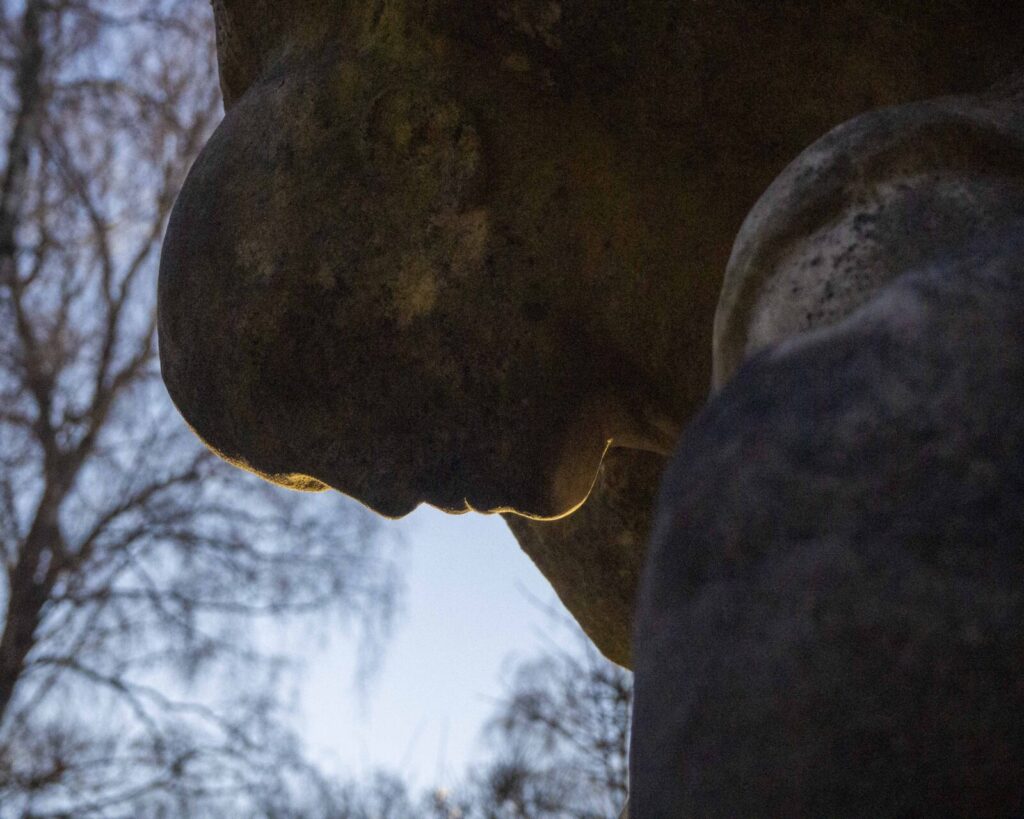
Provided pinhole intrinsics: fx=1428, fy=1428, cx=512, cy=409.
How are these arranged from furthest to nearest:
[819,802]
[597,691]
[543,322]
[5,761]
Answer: [5,761]
[597,691]
[543,322]
[819,802]

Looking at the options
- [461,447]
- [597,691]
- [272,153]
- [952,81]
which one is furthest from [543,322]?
[597,691]

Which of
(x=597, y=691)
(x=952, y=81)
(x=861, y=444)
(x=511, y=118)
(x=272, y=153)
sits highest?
(x=272, y=153)

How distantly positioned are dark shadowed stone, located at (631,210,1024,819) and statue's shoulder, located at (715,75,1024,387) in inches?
5.5

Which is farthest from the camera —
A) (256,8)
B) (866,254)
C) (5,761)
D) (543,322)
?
(5,761)

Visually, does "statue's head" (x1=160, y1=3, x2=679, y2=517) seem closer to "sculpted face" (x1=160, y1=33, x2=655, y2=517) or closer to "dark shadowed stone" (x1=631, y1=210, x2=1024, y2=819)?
"sculpted face" (x1=160, y1=33, x2=655, y2=517)

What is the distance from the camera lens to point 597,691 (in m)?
5.20

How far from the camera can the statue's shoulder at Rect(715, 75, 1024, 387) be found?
1053mm

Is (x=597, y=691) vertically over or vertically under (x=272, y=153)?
under

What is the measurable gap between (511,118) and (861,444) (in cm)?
78

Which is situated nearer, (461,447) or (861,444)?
(861,444)

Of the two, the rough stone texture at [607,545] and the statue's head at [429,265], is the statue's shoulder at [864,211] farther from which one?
the rough stone texture at [607,545]

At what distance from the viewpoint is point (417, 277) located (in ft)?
5.00

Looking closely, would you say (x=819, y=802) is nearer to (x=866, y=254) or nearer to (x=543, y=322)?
(x=866, y=254)

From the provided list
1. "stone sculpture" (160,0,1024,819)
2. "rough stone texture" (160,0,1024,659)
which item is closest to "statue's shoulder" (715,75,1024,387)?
"stone sculpture" (160,0,1024,819)
